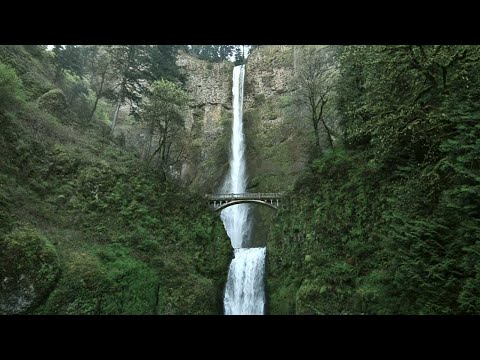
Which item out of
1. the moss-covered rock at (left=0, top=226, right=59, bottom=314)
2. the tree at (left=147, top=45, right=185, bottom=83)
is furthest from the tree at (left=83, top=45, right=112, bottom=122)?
the moss-covered rock at (left=0, top=226, right=59, bottom=314)

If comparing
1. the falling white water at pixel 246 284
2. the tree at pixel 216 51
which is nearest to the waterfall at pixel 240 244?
the falling white water at pixel 246 284

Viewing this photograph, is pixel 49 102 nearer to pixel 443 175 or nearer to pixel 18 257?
pixel 18 257

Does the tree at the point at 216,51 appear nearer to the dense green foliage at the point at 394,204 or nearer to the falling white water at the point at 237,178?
the falling white water at the point at 237,178

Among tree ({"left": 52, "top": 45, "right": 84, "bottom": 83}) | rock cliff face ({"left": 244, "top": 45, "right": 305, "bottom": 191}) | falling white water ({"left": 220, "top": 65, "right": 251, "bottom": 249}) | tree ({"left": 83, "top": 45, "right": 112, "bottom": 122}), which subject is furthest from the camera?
rock cliff face ({"left": 244, "top": 45, "right": 305, "bottom": 191})

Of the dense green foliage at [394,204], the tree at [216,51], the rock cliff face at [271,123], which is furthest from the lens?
the tree at [216,51]

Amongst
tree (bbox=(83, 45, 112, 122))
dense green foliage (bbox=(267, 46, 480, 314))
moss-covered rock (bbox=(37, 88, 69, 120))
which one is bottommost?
dense green foliage (bbox=(267, 46, 480, 314))

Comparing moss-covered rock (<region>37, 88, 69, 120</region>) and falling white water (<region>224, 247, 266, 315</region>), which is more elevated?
Result: moss-covered rock (<region>37, 88, 69, 120</region>)

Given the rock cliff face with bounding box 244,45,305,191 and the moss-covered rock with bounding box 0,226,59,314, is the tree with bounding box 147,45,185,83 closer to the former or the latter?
the rock cliff face with bounding box 244,45,305,191
